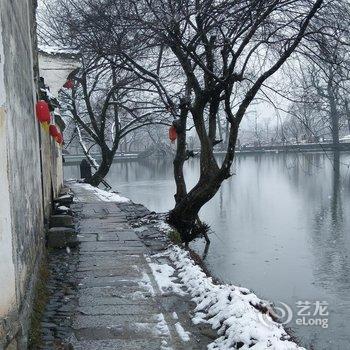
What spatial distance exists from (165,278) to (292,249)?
6456 millimetres

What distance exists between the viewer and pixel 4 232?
3.09 metres

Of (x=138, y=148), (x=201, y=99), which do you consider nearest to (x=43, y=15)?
(x=201, y=99)

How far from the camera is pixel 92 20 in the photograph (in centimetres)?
986

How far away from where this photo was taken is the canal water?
7461 millimetres

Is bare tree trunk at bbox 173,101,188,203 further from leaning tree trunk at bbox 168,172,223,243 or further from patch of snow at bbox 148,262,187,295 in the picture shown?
patch of snow at bbox 148,262,187,295

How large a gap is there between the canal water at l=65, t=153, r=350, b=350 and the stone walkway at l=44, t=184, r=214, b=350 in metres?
2.28

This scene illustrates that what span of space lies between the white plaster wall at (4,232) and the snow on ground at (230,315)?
1814mm

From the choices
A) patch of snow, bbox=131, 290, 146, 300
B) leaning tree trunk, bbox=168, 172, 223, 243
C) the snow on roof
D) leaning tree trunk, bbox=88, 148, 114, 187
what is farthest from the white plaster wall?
leaning tree trunk, bbox=88, 148, 114, 187

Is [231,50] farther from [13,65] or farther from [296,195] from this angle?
[296,195]

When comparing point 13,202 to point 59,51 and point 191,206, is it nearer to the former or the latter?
point 191,206

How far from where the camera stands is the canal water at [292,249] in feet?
24.5

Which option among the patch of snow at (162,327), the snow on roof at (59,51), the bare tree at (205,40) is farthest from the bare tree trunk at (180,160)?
the patch of snow at (162,327)

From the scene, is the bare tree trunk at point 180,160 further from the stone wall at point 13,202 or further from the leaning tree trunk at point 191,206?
the stone wall at point 13,202

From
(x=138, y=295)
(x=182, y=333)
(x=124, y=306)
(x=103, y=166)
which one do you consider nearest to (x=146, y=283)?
(x=138, y=295)
